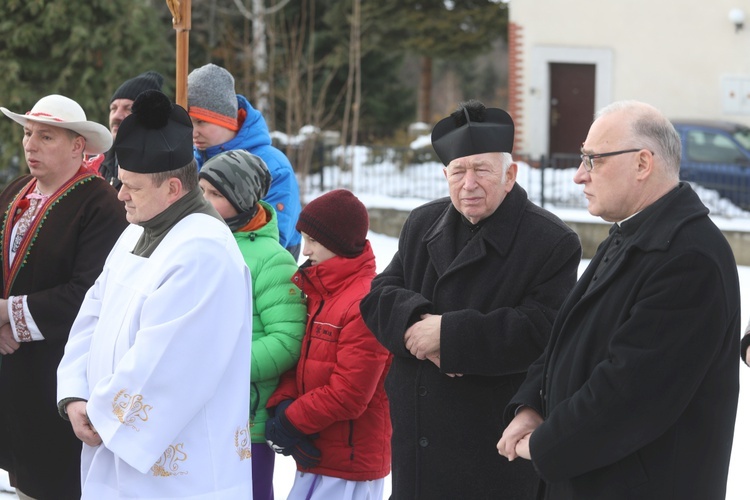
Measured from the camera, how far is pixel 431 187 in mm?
15266

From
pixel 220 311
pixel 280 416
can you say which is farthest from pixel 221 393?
pixel 280 416

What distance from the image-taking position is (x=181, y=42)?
4184 millimetres

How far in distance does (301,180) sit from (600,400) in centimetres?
1310

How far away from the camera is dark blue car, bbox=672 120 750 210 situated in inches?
517

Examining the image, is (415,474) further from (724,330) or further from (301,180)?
(301,180)

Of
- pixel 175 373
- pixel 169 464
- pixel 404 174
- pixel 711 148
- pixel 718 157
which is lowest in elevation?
pixel 404 174

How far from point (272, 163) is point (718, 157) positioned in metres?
11.4

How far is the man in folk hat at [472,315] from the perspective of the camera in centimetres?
322

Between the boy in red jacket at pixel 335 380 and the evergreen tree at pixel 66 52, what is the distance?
1091 centimetres

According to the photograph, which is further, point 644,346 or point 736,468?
point 736,468

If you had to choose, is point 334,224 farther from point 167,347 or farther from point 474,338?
point 167,347

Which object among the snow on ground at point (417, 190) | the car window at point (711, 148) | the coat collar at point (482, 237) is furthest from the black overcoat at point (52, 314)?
the car window at point (711, 148)

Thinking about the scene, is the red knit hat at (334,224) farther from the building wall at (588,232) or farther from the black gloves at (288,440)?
the building wall at (588,232)

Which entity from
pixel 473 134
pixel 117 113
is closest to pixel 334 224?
pixel 473 134
